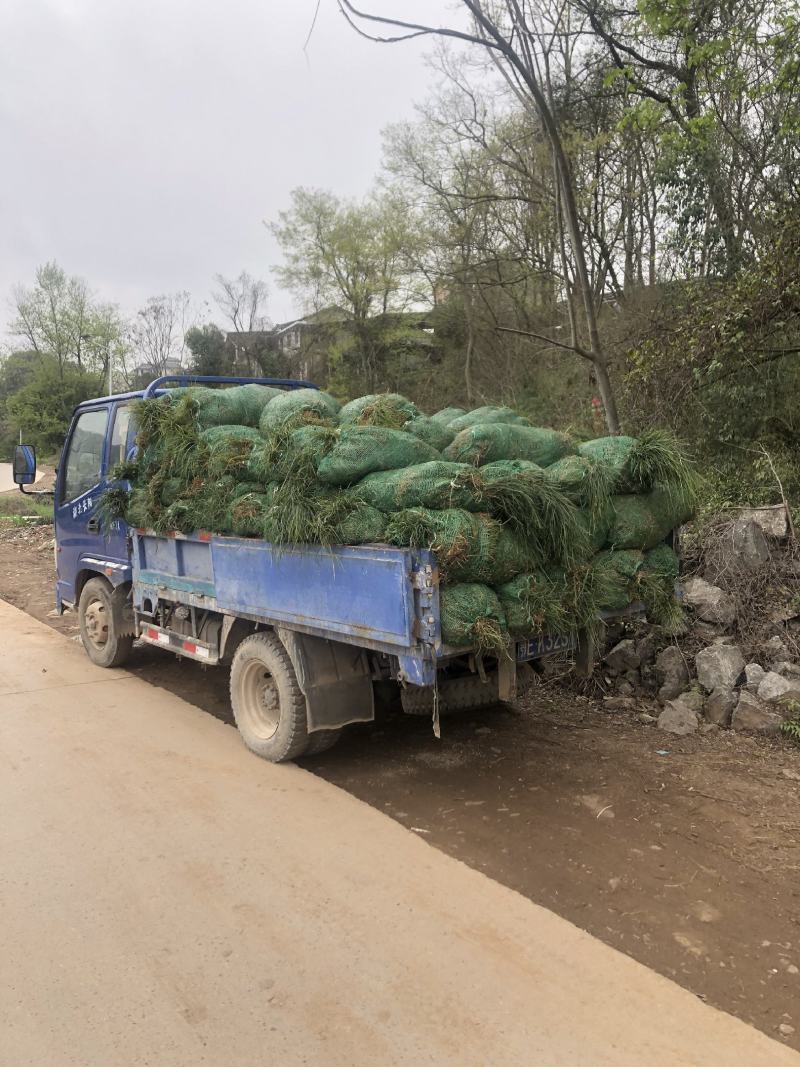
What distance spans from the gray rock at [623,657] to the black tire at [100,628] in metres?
4.22

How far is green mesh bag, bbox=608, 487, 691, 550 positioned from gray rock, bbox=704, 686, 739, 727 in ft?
4.72

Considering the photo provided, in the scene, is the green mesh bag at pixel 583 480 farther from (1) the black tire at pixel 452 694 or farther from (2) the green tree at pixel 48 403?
(2) the green tree at pixel 48 403

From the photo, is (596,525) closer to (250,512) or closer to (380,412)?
(380,412)

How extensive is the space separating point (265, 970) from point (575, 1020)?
111 cm

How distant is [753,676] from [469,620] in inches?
113

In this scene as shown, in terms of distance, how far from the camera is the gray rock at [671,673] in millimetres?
5512

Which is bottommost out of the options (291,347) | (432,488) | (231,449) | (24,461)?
(432,488)

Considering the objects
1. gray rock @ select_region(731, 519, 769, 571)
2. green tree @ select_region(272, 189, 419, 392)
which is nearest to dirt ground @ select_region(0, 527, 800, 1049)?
gray rock @ select_region(731, 519, 769, 571)

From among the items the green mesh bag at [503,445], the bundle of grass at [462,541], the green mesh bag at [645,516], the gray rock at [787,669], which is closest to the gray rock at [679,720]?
the gray rock at [787,669]

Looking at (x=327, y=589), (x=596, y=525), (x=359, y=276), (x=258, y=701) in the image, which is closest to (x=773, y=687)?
(x=596, y=525)

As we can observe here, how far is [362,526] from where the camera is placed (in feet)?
12.3

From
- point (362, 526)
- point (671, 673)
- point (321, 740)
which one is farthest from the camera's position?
point (671, 673)

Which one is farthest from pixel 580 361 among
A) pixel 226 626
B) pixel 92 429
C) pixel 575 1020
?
pixel 575 1020

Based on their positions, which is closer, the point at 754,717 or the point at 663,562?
the point at 663,562
